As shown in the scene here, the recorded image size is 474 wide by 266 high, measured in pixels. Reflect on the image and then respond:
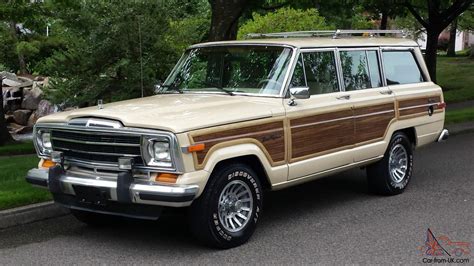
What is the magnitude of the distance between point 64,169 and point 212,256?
162 centimetres

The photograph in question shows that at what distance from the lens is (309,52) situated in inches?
258

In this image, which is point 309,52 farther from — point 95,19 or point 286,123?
point 95,19

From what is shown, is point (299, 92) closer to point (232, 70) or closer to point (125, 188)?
point (232, 70)

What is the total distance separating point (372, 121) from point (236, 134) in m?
2.27

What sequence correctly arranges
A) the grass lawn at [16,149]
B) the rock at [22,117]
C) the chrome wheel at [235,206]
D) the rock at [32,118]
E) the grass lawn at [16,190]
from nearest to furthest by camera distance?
the chrome wheel at [235,206]
the grass lawn at [16,190]
the grass lawn at [16,149]
the rock at [32,118]
the rock at [22,117]

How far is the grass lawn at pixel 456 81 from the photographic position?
19.3 m

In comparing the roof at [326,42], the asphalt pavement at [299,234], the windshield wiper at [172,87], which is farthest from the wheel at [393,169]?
the windshield wiper at [172,87]

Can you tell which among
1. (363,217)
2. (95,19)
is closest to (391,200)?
(363,217)

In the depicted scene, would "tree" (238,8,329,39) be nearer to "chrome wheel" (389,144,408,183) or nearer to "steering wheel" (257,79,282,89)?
"chrome wheel" (389,144,408,183)

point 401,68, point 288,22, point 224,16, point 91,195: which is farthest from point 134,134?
point 288,22

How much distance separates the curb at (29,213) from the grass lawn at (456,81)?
1436 centimetres

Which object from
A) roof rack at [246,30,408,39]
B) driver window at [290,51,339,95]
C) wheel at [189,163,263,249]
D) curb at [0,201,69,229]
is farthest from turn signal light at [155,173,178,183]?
roof rack at [246,30,408,39]

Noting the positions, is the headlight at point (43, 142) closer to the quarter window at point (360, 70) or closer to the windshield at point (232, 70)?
the windshield at point (232, 70)

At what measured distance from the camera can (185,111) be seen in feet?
18.1
